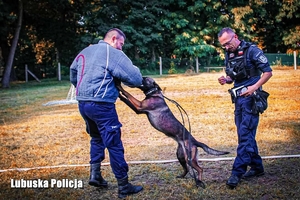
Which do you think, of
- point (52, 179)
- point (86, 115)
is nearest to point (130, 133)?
point (52, 179)

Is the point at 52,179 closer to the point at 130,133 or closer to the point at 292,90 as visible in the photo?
the point at 130,133

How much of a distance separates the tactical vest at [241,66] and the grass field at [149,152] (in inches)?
52.4

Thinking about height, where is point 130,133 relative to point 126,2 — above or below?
below

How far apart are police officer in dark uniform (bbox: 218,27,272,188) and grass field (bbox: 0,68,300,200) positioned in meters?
0.31

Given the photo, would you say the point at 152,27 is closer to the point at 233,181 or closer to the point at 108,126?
the point at 233,181

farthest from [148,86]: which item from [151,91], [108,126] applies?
[108,126]

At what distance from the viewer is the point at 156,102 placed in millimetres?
4293

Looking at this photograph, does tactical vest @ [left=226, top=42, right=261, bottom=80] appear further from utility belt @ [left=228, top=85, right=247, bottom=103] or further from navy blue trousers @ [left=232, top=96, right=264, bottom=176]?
navy blue trousers @ [left=232, top=96, right=264, bottom=176]

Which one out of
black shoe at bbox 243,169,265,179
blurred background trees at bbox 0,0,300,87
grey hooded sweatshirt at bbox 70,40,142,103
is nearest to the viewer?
grey hooded sweatshirt at bbox 70,40,142,103

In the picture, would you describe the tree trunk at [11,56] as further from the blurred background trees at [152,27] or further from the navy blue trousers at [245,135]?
the navy blue trousers at [245,135]

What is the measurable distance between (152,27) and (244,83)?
87.5 ft

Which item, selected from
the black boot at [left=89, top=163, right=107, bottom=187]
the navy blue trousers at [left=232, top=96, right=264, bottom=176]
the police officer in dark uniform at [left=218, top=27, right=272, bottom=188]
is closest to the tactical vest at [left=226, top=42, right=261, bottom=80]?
the police officer in dark uniform at [left=218, top=27, right=272, bottom=188]

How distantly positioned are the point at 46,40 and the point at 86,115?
2791 cm

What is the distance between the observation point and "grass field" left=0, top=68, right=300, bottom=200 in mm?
4258
